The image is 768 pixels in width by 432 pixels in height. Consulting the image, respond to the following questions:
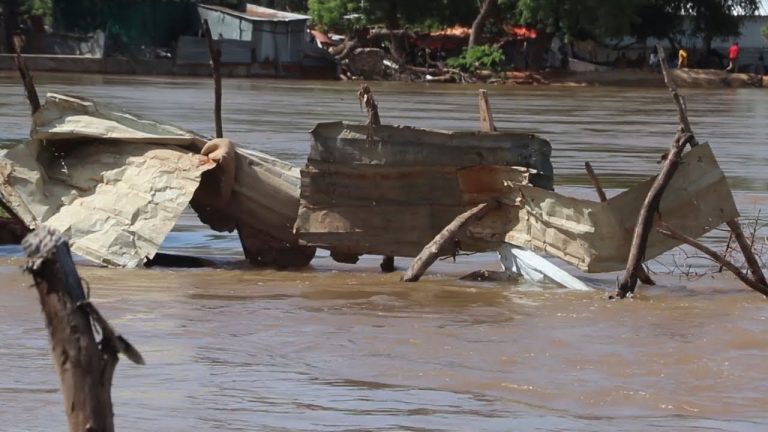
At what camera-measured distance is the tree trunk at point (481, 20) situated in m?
45.9

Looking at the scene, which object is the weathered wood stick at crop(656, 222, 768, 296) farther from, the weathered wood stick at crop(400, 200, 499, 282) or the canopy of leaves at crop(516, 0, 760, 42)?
the canopy of leaves at crop(516, 0, 760, 42)

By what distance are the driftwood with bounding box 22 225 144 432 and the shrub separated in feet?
138

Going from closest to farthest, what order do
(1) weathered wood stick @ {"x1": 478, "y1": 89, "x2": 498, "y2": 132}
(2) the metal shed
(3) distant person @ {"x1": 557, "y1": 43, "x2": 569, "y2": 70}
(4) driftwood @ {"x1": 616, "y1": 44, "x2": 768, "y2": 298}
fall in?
(4) driftwood @ {"x1": 616, "y1": 44, "x2": 768, "y2": 298}
(1) weathered wood stick @ {"x1": 478, "y1": 89, "x2": 498, "y2": 132}
(2) the metal shed
(3) distant person @ {"x1": 557, "y1": 43, "x2": 569, "y2": 70}

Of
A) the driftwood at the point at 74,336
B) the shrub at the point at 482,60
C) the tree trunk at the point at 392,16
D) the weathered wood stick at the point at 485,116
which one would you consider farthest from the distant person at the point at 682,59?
the driftwood at the point at 74,336

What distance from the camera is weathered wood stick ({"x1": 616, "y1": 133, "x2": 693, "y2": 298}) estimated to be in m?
7.97

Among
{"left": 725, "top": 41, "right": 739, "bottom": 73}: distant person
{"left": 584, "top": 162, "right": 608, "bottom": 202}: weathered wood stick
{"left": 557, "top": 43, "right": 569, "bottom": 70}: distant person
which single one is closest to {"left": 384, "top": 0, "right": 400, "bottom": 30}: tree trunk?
{"left": 557, "top": 43, "right": 569, "bottom": 70}: distant person

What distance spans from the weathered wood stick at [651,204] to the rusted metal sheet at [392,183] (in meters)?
0.95

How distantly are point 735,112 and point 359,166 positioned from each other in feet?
72.0

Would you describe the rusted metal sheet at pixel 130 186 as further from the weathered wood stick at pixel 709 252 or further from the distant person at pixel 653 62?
the distant person at pixel 653 62

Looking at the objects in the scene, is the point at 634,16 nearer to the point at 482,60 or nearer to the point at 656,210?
the point at 482,60

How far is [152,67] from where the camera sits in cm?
4362

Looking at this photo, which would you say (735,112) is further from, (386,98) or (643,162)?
(643,162)

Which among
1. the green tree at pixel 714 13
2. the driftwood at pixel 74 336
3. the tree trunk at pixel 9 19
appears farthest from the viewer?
the green tree at pixel 714 13

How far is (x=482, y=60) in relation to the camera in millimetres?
44688
